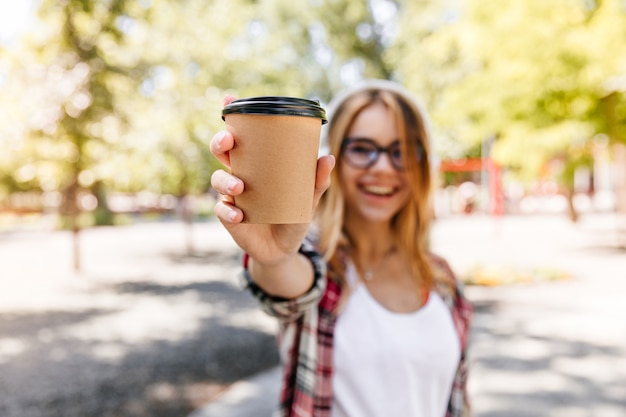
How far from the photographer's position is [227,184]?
1093mm

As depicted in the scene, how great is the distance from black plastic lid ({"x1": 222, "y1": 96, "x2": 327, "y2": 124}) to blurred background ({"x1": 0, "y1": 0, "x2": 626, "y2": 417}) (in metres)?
3.80

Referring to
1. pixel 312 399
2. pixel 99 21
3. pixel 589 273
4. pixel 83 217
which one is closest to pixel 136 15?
pixel 99 21

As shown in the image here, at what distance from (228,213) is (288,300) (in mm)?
525

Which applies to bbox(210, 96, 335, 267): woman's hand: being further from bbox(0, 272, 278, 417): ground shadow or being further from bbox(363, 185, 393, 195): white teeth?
bbox(0, 272, 278, 417): ground shadow

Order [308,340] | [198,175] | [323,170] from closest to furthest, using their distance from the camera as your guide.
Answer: [323,170], [308,340], [198,175]

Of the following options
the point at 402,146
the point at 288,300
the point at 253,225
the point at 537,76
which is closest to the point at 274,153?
the point at 253,225

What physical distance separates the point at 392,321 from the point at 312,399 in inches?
13.4

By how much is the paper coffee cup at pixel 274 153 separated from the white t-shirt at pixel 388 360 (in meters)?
0.72

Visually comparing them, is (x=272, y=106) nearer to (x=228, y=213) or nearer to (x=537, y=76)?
(x=228, y=213)

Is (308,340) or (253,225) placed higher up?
(253,225)

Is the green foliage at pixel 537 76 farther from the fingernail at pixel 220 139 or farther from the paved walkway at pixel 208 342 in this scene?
the fingernail at pixel 220 139

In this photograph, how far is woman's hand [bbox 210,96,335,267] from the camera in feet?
3.58

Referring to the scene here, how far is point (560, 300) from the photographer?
797cm

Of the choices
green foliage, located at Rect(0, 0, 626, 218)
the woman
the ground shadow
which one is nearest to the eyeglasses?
the woman
